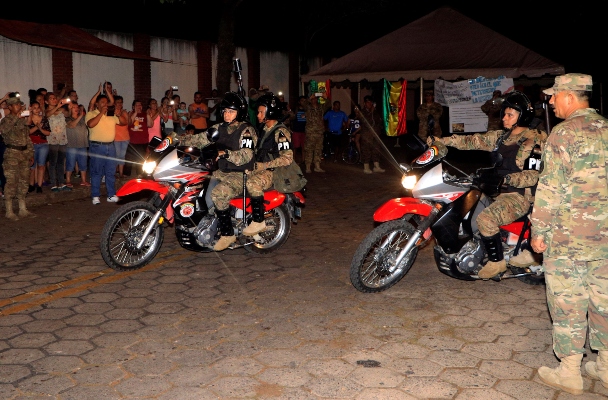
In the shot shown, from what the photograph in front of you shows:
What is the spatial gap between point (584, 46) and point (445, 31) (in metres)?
10.2

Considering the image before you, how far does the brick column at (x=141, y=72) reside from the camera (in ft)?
66.7

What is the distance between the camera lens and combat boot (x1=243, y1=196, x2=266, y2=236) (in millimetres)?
7668

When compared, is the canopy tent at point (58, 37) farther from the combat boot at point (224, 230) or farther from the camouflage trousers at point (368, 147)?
the combat boot at point (224, 230)

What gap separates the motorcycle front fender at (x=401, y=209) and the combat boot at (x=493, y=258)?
61 centimetres

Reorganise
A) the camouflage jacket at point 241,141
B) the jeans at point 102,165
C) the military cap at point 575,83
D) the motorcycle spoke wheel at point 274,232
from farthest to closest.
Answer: the jeans at point 102,165, the motorcycle spoke wheel at point 274,232, the camouflage jacket at point 241,141, the military cap at point 575,83

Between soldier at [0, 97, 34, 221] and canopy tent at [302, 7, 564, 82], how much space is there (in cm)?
902

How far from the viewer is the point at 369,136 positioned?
16.6 meters

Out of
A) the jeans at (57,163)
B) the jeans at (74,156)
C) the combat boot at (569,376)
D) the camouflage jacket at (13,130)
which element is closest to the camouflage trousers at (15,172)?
the camouflage jacket at (13,130)

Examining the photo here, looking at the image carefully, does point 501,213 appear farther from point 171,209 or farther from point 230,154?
point 171,209

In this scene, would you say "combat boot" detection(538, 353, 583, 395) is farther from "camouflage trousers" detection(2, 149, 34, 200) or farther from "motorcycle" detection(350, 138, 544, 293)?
"camouflage trousers" detection(2, 149, 34, 200)

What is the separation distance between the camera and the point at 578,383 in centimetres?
448

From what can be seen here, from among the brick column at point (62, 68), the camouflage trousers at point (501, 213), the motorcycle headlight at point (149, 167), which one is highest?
the brick column at point (62, 68)

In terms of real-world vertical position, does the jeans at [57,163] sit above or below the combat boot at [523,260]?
above

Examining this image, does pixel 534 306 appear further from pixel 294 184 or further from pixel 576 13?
pixel 576 13
